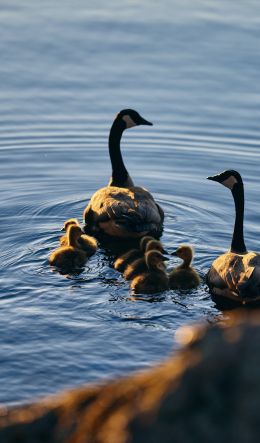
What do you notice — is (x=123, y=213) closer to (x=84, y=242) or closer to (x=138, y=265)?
(x=84, y=242)

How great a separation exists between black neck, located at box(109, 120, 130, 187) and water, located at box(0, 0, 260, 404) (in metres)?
0.74

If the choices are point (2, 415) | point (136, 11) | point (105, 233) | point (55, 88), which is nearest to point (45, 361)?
point (105, 233)

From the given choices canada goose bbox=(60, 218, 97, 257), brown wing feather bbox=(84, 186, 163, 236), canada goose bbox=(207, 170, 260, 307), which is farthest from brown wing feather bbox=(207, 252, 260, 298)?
brown wing feather bbox=(84, 186, 163, 236)

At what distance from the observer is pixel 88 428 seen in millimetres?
4086

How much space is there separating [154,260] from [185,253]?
0.46 m

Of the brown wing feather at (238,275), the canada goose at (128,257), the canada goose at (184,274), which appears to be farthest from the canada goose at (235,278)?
the canada goose at (128,257)

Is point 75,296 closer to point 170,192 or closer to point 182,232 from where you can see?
point 182,232

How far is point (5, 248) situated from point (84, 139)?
518 cm

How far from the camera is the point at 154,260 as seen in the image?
13.2 meters

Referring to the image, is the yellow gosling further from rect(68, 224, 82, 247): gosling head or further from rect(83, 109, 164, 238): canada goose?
rect(83, 109, 164, 238): canada goose

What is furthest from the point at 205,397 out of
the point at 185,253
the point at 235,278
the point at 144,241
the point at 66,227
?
the point at 66,227

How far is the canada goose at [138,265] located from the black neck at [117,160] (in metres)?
2.81

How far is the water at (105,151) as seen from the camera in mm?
11547

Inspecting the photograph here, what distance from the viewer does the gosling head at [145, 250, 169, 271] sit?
13.2 metres
